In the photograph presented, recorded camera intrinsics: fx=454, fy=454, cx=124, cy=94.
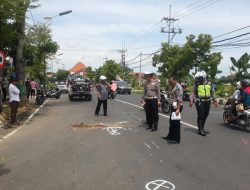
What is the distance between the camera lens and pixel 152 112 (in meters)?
14.2

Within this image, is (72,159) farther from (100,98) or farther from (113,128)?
(100,98)

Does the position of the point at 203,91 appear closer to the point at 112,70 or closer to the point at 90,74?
the point at 112,70

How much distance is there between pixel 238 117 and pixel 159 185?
8.19m

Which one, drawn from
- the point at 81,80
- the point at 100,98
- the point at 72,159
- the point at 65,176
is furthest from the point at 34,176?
the point at 81,80

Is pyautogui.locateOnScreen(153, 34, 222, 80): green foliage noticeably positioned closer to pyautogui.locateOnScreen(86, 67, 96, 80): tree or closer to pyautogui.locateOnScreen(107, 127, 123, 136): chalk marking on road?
pyautogui.locateOnScreen(107, 127, 123, 136): chalk marking on road

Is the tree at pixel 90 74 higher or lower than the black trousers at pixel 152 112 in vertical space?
higher

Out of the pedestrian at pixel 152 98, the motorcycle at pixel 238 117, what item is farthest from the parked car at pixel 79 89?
the pedestrian at pixel 152 98

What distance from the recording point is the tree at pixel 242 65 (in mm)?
32312

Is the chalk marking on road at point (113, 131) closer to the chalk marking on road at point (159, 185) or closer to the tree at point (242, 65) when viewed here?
the chalk marking on road at point (159, 185)

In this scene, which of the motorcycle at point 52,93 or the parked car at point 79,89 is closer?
the parked car at point 79,89

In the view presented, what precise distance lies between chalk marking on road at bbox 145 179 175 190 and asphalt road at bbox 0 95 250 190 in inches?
0.6

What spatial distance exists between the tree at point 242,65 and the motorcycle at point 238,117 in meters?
17.1

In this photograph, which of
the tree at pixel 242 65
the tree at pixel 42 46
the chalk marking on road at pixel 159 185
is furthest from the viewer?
the tree at pixel 42 46

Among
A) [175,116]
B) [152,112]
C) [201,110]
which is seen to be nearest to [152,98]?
[152,112]
